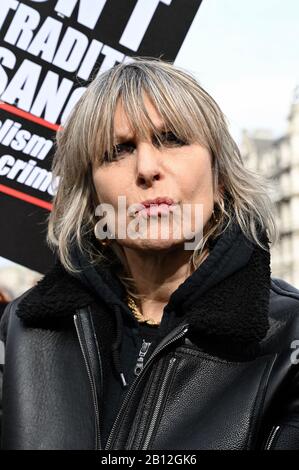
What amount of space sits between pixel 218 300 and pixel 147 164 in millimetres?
288

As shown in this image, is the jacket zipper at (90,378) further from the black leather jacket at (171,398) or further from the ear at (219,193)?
the ear at (219,193)

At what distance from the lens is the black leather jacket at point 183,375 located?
1.46 m

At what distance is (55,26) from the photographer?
2.00 meters

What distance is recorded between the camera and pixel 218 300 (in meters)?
1.56

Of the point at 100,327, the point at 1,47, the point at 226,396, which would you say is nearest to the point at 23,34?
the point at 1,47

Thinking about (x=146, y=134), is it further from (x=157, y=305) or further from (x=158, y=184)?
→ (x=157, y=305)

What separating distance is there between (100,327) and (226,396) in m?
0.32

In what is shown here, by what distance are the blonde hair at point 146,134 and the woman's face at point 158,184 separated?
0.02 metres

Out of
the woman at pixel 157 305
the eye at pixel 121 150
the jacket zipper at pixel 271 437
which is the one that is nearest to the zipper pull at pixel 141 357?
the woman at pixel 157 305

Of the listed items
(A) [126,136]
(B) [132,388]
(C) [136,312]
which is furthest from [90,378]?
(A) [126,136]

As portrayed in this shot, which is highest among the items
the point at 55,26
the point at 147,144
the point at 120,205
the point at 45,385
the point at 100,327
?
the point at 55,26

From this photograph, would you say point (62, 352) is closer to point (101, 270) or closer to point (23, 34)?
point (101, 270)

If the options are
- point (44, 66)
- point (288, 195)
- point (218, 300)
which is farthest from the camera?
point (288, 195)

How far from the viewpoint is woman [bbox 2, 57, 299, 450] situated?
1.49m
